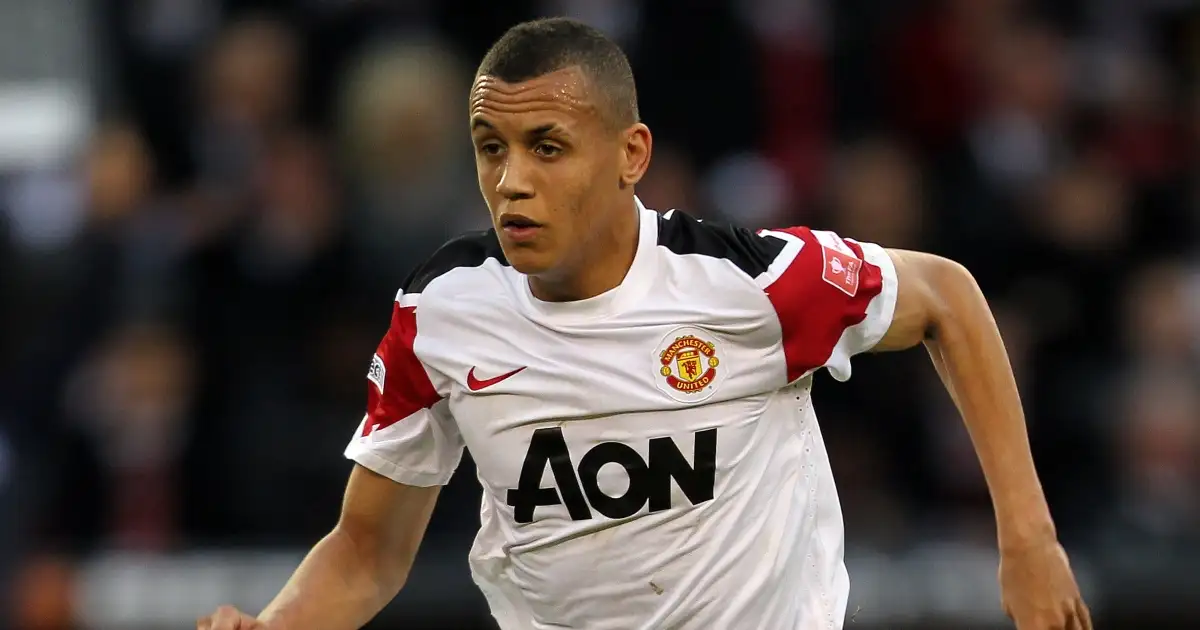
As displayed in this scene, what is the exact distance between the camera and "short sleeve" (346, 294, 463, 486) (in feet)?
13.1

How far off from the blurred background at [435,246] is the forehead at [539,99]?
335 cm

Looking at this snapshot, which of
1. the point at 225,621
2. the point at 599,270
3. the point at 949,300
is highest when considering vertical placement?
the point at 599,270

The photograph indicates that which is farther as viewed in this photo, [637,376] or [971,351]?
[971,351]

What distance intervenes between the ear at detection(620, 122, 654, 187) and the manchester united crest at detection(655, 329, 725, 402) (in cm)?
36

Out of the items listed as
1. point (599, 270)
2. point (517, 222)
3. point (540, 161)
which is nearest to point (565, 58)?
point (540, 161)

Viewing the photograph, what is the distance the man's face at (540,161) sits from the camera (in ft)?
12.1

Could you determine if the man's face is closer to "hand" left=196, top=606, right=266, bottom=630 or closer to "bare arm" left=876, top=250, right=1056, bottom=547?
"bare arm" left=876, top=250, right=1056, bottom=547

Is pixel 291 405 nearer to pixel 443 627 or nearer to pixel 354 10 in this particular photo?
pixel 443 627

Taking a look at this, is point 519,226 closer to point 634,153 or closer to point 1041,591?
point 634,153

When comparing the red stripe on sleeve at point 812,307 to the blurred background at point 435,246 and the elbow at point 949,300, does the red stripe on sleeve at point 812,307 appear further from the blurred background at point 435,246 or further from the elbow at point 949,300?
the blurred background at point 435,246

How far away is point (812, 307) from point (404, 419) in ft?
3.16

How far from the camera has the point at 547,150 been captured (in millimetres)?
3719

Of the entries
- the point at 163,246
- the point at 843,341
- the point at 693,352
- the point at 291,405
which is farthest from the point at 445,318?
the point at 163,246

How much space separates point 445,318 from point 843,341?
2.90 ft
